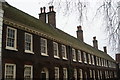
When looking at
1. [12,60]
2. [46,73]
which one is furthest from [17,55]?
[46,73]

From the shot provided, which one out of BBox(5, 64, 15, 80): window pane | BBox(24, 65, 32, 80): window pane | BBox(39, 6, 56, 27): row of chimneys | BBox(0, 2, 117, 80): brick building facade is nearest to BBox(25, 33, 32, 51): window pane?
BBox(0, 2, 117, 80): brick building facade

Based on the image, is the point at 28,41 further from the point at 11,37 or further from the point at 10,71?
the point at 10,71

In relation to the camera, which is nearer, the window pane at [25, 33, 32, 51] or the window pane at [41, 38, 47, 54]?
the window pane at [25, 33, 32, 51]

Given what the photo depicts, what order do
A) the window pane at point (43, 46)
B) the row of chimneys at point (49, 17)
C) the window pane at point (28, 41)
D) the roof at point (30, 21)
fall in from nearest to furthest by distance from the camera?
the roof at point (30, 21) < the window pane at point (28, 41) < the window pane at point (43, 46) < the row of chimneys at point (49, 17)

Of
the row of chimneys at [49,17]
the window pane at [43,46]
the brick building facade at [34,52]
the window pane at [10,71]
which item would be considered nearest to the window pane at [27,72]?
the brick building facade at [34,52]

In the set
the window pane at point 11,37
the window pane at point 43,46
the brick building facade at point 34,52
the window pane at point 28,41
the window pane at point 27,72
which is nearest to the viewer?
the brick building facade at point 34,52

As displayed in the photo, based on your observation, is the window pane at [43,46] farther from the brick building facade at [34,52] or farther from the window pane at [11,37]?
the window pane at [11,37]

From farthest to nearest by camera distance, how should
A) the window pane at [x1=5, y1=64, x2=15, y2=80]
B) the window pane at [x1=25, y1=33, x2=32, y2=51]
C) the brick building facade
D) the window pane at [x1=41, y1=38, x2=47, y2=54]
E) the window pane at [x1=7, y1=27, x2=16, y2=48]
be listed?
the window pane at [x1=41, y1=38, x2=47, y2=54]
the window pane at [x1=25, y1=33, x2=32, y2=51]
the window pane at [x1=7, y1=27, x2=16, y2=48]
the brick building facade
the window pane at [x1=5, y1=64, x2=15, y2=80]

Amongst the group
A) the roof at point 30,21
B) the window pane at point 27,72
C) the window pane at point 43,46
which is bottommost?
the window pane at point 27,72

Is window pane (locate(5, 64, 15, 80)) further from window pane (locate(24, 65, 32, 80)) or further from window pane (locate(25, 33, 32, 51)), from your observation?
window pane (locate(25, 33, 32, 51))

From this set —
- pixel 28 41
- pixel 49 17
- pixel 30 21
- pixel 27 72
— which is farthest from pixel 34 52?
pixel 49 17

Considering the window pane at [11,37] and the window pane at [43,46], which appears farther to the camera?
the window pane at [43,46]

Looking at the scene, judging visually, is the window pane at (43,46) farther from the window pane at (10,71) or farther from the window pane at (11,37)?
the window pane at (10,71)

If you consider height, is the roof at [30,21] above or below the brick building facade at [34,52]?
above
